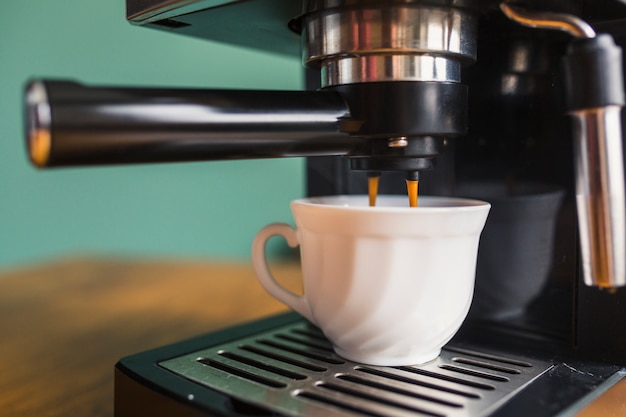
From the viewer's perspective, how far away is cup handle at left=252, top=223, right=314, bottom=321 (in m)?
0.43

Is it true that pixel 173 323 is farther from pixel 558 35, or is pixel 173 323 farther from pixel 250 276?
pixel 558 35

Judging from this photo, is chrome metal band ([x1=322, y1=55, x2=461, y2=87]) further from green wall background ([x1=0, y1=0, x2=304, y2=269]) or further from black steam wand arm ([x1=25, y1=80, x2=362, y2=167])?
green wall background ([x1=0, y1=0, x2=304, y2=269])

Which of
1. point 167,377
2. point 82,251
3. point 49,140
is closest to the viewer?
point 49,140

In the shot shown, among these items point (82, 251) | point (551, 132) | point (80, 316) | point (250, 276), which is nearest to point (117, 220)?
point (82, 251)

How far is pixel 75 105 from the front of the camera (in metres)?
0.27


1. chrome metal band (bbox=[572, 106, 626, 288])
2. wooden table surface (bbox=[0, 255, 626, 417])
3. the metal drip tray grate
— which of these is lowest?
wooden table surface (bbox=[0, 255, 626, 417])

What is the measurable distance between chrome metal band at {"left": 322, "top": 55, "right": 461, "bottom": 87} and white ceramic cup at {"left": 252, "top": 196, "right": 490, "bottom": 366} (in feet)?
0.23

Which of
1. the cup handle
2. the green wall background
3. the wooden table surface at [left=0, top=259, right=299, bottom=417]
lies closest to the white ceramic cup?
the cup handle

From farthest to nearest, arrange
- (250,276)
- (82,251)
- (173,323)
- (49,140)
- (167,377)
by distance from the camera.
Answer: (82,251)
(250,276)
(173,323)
(167,377)
(49,140)

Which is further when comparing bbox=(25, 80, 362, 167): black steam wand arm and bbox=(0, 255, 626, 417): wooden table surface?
bbox=(0, 255, 626, 417): wooden table surface

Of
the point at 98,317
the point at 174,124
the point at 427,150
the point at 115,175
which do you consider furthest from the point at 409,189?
the point at 115,175

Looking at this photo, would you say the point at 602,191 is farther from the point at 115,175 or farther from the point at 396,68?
the point at 115,175

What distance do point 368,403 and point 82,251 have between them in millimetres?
956

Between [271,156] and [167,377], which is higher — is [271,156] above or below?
above
